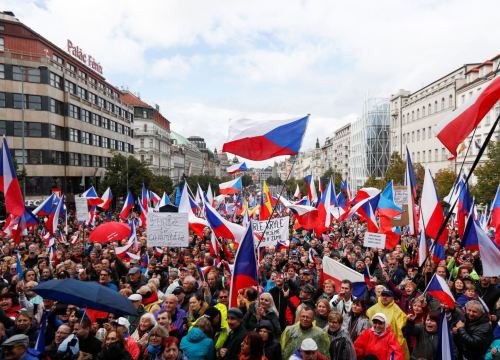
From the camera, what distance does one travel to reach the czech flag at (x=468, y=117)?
16.3 ft

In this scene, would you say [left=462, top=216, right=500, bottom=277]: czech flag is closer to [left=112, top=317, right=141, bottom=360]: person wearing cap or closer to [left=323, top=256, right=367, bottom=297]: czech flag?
[left=323, top=256, right=367, bottom=297]: czech flag

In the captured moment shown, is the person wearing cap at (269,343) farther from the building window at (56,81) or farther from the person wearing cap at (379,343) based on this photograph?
the building window at (56,81)

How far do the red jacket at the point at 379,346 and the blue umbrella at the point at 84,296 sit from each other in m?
2.75

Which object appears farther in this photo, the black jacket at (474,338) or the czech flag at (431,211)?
the czech flag at (431,211)

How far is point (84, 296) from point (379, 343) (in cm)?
344

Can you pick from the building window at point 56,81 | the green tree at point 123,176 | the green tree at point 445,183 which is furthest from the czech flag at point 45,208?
the green tree at point 445,183

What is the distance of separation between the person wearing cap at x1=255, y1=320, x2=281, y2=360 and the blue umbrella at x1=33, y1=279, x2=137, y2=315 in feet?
5.01

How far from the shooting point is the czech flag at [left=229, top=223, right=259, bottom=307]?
625 cm

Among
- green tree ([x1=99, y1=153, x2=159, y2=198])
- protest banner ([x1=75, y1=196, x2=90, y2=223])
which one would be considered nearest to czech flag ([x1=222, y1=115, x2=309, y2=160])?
protest banner ([x1=75, y1=196, x2=90, y2=223])

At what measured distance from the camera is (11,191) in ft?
33.3

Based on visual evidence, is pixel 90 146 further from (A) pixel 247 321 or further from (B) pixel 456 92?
(A) pixel 247 321

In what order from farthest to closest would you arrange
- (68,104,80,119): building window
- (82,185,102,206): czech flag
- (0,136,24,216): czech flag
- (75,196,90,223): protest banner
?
(68,104,80,119): building window → (82,185,102,206): czech flag → (75,196,90,223): protest banner → (0,136,24,216): czech flag

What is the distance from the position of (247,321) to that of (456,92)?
44107 mm

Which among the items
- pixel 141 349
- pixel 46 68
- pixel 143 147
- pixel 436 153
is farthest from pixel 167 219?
pixel 143 147
